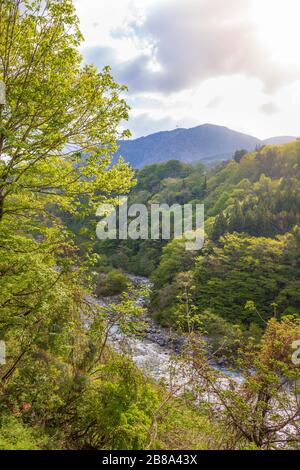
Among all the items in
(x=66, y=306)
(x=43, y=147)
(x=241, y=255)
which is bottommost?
(x=241, y=255)

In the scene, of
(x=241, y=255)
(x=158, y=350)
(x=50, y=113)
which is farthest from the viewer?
(x=241, y=255)

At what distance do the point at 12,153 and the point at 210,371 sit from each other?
7317 mm

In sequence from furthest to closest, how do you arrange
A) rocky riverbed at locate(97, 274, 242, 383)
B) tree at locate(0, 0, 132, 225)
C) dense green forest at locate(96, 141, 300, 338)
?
Result: dense green forest at locate(96, 141, 300, 338) → rocky riverbed at locate(97, 274, 242, 383) → tree at locate(0, 0, 132, 225)

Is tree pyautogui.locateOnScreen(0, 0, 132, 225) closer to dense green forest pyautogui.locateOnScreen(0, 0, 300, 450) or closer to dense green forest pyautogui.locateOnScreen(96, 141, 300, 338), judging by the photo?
dense green forest pyautogui.locateOnScreen(0, 0, 300, 450)

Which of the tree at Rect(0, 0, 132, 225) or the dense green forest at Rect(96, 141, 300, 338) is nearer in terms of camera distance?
the tree at Rect(0, 0, 132, 225)

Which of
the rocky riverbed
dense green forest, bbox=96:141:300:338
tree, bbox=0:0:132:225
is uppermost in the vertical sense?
tree, bbox=0:0:132:225

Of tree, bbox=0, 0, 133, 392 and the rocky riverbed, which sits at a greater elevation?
tree, bbox=0, 0, 133, 392

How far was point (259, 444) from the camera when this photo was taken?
8.06m

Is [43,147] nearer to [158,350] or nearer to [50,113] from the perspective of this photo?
[50,113]

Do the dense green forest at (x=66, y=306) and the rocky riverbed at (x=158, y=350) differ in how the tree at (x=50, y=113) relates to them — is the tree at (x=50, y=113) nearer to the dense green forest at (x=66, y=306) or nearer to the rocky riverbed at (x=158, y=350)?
the dense green forest at (x=66, y=306)

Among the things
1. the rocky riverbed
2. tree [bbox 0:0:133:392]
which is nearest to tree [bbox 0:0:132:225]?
tree [bbox 0:0:133:392]

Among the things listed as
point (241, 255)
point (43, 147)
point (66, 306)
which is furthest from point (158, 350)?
point (43, 147)

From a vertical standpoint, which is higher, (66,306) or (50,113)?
(50,113)

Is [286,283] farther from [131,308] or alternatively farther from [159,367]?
[131,308]
